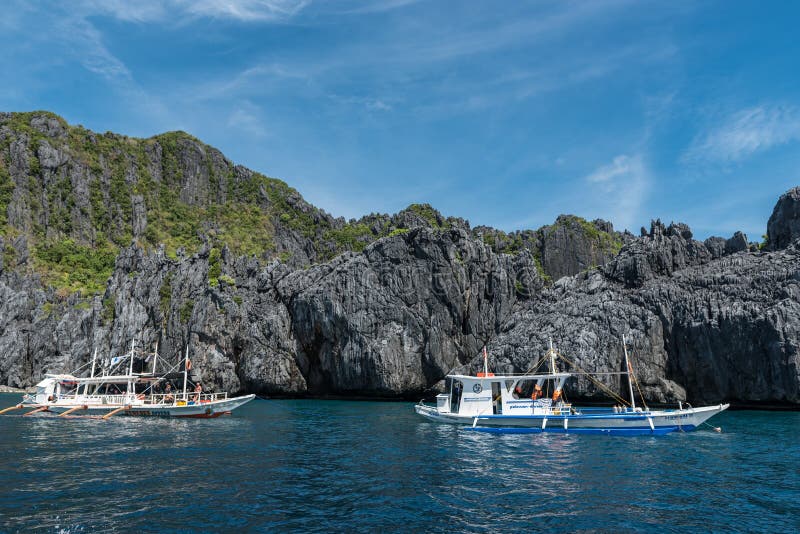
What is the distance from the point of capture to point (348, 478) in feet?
83.0

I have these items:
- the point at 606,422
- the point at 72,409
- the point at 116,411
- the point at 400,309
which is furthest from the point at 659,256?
the point at 72,409

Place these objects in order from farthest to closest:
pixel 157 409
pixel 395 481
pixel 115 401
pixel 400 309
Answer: pixel 400 309
pixel 115 401
pixel 157 409
pixel 395 481

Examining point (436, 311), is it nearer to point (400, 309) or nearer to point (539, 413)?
point (400, 309)

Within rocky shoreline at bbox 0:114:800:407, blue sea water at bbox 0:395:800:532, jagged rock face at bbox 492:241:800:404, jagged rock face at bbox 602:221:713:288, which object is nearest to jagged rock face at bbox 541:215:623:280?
rocky shoreline at bbox 0:114:800:407

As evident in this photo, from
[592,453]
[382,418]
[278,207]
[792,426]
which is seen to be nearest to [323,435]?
[382,418]

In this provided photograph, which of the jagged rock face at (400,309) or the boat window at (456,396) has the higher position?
the jagged rock face at (400,309)

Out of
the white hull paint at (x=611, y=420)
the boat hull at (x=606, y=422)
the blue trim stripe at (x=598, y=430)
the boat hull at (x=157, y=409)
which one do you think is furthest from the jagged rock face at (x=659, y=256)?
the boat hull at (x=157, y=409)

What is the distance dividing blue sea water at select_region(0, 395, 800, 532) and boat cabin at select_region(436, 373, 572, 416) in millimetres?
4658

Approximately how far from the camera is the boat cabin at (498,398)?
4428 centimetres

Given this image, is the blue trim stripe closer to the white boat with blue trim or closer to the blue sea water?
the white boat with blue trim

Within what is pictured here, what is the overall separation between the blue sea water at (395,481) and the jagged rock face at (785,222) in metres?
33.3

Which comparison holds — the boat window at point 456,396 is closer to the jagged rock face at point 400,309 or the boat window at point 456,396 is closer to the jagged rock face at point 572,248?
the jagged rock face at point 400,309

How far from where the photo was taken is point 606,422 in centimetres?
4097

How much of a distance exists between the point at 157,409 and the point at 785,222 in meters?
83.3
